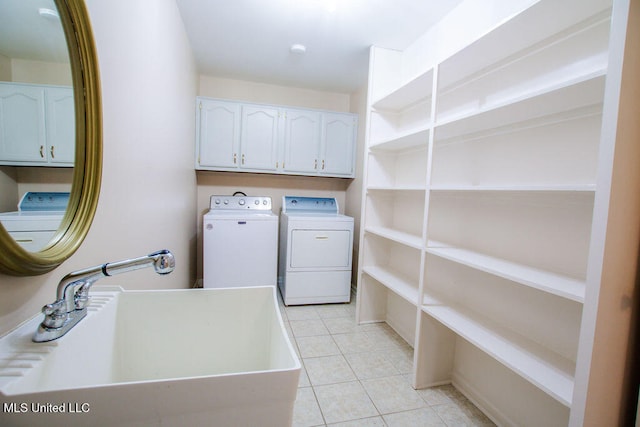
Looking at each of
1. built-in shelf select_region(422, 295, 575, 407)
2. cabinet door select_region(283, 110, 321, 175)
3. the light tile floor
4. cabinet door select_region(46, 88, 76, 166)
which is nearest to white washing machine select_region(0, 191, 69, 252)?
cabinet door select_region(46, 88, 76, 166)

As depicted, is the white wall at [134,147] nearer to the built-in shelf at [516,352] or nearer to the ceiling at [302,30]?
the ceiling at [302,30]

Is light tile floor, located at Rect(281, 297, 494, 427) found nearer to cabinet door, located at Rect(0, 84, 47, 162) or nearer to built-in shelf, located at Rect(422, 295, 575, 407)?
built-in shelf, located at Rect(422, 295, 575, 407)

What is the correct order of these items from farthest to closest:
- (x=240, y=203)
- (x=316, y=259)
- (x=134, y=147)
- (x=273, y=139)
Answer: (x=240, y=203) < (x=273, y=139) < (x=316, y=259) < (x=134, y=147)

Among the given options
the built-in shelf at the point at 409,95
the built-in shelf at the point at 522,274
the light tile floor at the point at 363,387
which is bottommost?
the light tile floor at the point at 363,387

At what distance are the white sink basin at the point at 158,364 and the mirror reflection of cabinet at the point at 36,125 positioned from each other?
42 centimetres

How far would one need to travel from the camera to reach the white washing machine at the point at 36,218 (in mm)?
621

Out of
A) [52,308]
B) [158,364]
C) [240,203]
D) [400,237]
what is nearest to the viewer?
[52,308]

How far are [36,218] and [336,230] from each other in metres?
2.34

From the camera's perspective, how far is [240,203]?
3.15 meters

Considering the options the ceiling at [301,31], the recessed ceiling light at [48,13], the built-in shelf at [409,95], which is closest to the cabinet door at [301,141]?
the ceiling at [301,31]

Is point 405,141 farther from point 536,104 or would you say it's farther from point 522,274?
point 522,274

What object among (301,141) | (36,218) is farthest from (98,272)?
(301,141)

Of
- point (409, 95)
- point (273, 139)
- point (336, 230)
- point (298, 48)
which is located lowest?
point (336, 230)

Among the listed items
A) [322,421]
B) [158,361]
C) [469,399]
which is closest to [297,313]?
[322,421]
